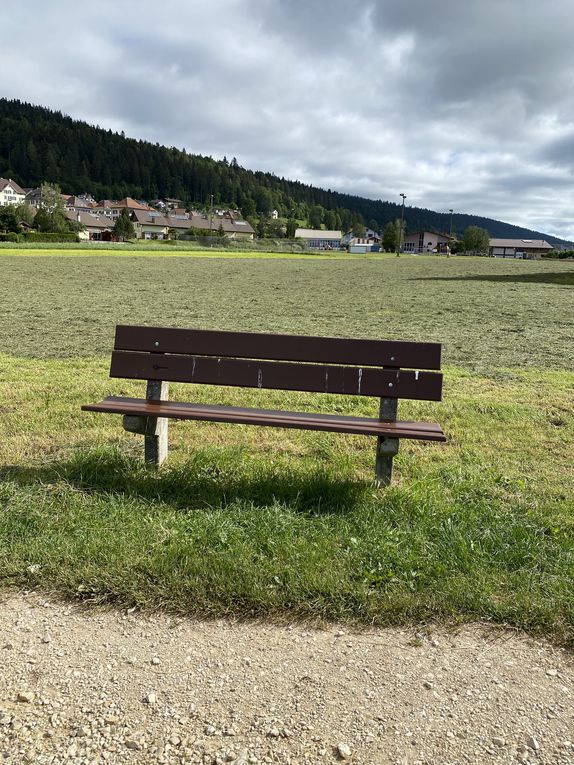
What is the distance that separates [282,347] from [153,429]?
109 centimetres

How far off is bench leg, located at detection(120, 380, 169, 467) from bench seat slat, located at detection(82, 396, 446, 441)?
0.30 ft

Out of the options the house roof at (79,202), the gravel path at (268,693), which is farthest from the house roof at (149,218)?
the gravel path at (268,693)

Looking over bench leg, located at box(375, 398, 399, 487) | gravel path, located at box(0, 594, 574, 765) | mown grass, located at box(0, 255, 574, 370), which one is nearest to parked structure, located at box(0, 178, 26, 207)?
mown grass, located at box(0, 255, 574, 370)

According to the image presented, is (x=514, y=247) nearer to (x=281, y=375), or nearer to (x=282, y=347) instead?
(x=282, y=347)

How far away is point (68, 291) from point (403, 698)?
65.2 feet

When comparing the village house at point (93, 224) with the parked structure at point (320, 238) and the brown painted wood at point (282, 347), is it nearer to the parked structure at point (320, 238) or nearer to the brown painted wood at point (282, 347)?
the parked structure at point (320, 238)

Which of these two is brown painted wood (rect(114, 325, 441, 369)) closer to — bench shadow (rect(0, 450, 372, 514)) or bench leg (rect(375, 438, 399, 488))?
bench leg (rect(375, 438, 399, 488))

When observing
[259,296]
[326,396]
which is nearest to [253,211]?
[259,296]

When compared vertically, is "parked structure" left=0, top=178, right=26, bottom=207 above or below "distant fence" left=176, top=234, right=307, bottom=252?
above

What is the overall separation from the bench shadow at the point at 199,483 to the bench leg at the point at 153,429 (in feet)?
0.33

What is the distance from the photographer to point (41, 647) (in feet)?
8.22

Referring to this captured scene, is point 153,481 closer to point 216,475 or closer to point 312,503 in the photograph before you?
point 216,475

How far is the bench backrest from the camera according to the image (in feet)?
13.1

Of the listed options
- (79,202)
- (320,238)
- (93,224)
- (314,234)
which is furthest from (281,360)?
(79,202)
